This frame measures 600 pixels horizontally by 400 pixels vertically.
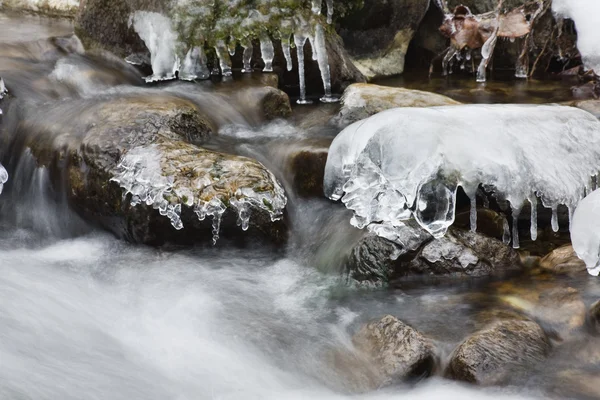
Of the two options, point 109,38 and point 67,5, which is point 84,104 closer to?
point 109,38

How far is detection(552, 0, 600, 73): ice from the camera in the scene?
759 cm

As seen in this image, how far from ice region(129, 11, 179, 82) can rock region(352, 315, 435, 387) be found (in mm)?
3954

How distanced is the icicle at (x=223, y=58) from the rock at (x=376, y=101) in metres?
1.48

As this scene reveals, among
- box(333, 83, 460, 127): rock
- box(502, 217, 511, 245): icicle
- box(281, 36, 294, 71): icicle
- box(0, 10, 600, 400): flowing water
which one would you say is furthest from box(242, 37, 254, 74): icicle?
box(502, 217, 511, 245): icicle

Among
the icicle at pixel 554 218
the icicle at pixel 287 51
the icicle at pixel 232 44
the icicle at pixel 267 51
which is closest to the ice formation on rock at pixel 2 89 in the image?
the icicle at pixel 232 44

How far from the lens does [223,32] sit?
6.96 m


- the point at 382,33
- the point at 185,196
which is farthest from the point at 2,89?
the point at 382,33

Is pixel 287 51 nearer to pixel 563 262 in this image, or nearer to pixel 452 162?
pixel 452 162

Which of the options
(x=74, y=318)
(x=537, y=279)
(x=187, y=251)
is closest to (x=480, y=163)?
(x=537, y=279)

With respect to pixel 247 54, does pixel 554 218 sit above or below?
below

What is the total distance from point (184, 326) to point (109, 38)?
4220 mm

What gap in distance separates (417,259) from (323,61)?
302cm

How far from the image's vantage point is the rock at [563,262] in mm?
4676

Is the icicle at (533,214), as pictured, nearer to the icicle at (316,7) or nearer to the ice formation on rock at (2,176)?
the icicle at (316,7)
